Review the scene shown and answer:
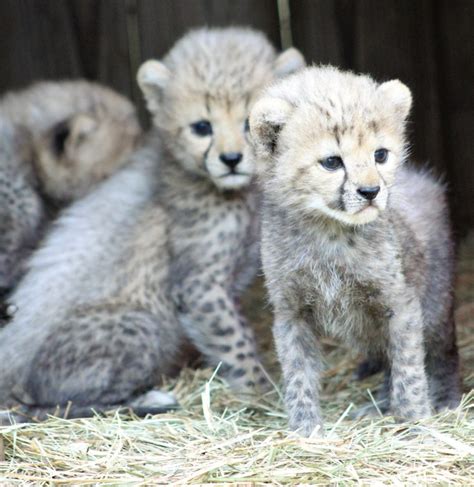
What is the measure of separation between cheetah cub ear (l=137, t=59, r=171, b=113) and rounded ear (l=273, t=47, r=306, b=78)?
1.71 ft

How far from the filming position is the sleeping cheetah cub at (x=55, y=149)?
5.39 meters

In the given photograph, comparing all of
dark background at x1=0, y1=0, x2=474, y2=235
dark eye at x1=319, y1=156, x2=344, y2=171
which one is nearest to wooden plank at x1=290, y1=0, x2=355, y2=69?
dark background at x1=0, y1=0, x2=474, y2=235

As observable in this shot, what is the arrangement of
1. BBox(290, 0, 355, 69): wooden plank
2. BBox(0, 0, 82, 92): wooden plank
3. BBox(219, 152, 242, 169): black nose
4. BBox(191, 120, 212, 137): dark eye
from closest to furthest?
BBox(219, 152, 242, 169): black nose → BBox(191, 120, 212, 137): dark eye → BBox(290, 0, 355, 69): wooden plank → BBox(0, 0, 82, 92): wooden plank

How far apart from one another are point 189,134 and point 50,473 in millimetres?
1919

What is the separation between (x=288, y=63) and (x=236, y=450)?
211cm

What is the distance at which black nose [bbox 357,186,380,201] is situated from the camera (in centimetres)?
325

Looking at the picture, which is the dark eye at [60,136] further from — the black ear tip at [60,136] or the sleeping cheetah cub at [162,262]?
the sleeping cheetah cub at [162,262]

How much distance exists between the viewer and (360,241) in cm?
358

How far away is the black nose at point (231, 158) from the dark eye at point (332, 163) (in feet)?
3.94

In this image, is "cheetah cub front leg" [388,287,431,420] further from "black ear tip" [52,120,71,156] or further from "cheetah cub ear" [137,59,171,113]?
"black ear tip" [52,120,71,156]

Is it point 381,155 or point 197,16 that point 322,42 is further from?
point 381,155

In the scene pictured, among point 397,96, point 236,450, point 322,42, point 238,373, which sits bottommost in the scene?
point 238,373

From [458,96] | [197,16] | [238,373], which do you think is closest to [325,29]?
[197,16]

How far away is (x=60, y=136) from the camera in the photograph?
5.45 m
